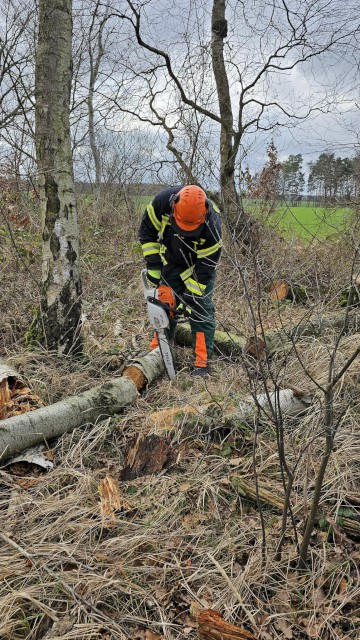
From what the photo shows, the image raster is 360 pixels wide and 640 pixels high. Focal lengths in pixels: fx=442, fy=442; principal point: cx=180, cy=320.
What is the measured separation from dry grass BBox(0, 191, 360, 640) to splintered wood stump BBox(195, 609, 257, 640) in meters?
0.10

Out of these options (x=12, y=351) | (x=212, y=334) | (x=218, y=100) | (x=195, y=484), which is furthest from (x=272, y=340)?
(x=218, y=100)

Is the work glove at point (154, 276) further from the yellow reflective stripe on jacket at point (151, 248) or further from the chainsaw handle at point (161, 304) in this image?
the chainsaw handle at point (161, 304)

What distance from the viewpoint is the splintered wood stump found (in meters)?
1.70

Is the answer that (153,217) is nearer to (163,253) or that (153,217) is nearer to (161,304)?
(163,253)

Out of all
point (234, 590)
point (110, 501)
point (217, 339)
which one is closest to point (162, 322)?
point (217, 339)

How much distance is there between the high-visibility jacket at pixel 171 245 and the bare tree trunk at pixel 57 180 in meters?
0.76

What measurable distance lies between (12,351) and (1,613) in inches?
102

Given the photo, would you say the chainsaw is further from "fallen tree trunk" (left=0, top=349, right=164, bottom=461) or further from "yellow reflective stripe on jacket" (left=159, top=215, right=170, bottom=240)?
"yellow reflective stripe on jacket" (left=159, top=215, right=170, bottom=240)

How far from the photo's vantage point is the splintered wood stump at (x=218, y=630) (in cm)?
170

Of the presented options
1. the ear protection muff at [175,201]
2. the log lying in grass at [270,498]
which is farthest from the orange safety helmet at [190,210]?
the log lying in grass at [270,498]

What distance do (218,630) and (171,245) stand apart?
3.18 m

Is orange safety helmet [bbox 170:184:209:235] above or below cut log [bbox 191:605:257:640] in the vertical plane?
above

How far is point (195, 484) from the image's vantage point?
2547 millimetres

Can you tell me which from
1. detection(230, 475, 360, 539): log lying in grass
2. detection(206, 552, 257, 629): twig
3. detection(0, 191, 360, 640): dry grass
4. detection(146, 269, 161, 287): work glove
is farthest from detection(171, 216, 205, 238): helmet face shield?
detection(206, 552, 257, 629): twig
